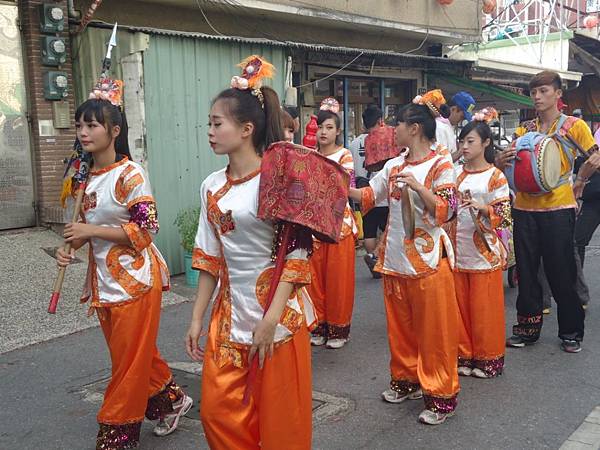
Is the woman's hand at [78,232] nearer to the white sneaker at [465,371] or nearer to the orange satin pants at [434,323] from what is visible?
the orange satin pants at [434,323]

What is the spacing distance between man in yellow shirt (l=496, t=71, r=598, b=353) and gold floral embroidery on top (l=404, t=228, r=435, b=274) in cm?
146

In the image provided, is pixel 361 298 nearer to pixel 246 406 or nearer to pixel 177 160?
pixel 177 160

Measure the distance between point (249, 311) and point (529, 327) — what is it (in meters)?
3.25

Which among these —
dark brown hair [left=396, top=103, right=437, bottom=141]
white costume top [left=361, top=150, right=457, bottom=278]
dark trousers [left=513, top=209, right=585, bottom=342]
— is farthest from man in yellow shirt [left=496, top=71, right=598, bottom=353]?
white costume top [left=361, top=150, right=457, bottom=278]

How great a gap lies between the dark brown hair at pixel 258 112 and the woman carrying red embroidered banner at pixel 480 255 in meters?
2.08

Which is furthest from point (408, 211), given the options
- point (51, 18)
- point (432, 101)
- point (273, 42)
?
point (273, 42)

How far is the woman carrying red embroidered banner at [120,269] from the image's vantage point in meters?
3.24

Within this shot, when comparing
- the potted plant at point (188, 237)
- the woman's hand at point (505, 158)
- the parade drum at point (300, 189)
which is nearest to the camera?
the parade drum at point (300, 189)

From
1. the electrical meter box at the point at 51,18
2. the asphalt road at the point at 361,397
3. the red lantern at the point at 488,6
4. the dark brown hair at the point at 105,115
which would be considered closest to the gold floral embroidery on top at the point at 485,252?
the asphalt road at the point at 361,397

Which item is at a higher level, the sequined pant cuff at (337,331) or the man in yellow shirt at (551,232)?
the man in yellow shirt at (551,232)

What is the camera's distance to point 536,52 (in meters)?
17.0

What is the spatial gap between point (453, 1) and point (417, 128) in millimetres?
11015

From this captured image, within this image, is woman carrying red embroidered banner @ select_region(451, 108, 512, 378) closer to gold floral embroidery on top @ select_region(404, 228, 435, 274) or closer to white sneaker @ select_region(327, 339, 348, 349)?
gold floral embroidery on top @ select_region(404, 228, 435, 274)

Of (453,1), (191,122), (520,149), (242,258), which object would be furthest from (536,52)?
(242,258)
